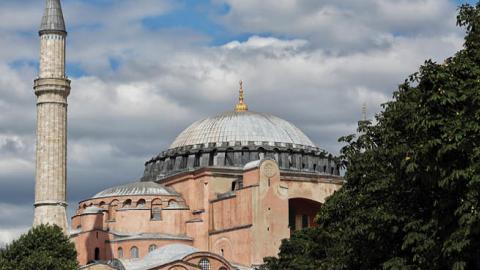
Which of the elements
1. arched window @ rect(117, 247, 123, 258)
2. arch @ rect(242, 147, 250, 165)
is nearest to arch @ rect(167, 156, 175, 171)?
arch @ rect(242, 147, 250, 165)

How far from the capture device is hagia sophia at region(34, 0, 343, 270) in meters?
66.0

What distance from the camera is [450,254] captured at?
2803cm

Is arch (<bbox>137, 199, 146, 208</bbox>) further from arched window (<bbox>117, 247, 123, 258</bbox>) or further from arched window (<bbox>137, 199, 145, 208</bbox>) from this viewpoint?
arched window (<bbox>117, 247, 123, 258</bbox>)

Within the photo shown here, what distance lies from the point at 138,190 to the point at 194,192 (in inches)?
139

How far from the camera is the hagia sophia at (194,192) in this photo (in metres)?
66.0

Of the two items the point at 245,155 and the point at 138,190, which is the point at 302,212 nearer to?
the point at 245,155

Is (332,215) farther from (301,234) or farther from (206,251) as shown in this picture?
(206,251)

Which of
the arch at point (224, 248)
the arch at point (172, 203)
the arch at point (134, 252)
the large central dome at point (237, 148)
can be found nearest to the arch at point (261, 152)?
the large central dome at point (237, 148)

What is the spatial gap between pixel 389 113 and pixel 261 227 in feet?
116

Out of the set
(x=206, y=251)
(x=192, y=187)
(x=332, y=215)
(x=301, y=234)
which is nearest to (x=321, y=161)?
(x=192, y=187)

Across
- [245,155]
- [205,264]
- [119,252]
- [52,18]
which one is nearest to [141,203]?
[119,252]

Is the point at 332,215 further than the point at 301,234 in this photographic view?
No

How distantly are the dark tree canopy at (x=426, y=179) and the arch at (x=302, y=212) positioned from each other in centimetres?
3568

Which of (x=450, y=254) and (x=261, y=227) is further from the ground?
(x=261, y=227)
